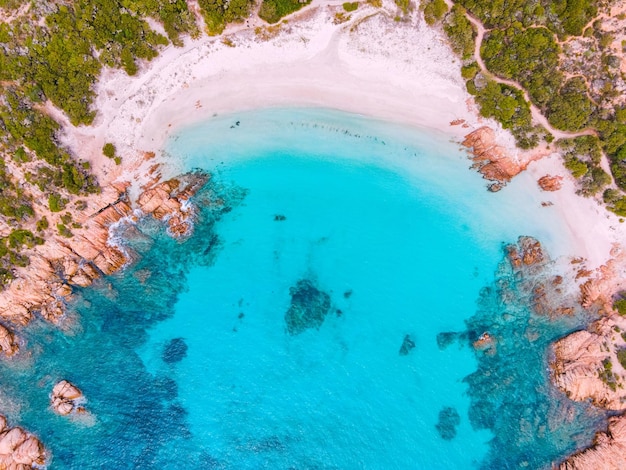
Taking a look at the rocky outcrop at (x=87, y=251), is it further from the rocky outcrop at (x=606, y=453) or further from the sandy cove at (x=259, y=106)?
the rocky outcrop at (x=606, y=453)

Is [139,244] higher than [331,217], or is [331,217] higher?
[331,217]

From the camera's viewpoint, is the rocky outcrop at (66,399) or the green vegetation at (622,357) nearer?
the green vegetation at (622,357)

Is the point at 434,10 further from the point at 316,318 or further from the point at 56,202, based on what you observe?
the point at 56,202

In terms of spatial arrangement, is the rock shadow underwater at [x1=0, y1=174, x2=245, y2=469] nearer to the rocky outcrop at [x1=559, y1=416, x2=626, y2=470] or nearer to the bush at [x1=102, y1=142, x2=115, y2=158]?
the bush at [x1=102, y1=142, x2=115, y2=158]

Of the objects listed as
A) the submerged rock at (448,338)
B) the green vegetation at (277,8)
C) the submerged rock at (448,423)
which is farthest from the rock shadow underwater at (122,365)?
the submerged rock at (448,338)

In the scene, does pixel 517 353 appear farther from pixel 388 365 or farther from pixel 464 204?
pixel 464 204

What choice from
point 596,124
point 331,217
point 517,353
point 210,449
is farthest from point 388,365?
point 596,124

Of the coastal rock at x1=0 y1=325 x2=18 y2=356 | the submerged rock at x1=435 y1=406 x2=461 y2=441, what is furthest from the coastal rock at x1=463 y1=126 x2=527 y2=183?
the coastal rock at x1=0 y1=325 x2=18 y2=356
